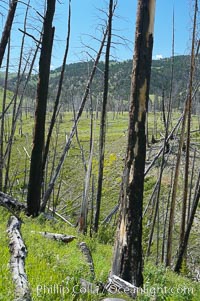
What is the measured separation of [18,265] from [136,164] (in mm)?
2154

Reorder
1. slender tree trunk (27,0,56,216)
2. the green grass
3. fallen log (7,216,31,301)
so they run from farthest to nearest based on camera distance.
Result: slender tree trunk (27,0,56,216), the green grass, fallen log (7,216,31,301)

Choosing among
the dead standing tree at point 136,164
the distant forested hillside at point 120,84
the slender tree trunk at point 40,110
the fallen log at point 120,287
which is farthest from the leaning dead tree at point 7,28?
the fallen log at point 120,287

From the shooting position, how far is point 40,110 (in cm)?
965

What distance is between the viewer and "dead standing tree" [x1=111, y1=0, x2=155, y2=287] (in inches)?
211

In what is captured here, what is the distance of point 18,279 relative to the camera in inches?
147

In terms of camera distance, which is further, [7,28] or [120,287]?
[7,28]

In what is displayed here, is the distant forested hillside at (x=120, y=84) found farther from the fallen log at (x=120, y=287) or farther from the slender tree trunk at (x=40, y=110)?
the fallen log at (x=120, y=287)

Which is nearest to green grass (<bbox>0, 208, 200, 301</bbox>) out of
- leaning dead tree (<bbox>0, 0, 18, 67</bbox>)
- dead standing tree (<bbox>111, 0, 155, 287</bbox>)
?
dead standing tree (<bbox>111, 0, 155, 287</bbox>)

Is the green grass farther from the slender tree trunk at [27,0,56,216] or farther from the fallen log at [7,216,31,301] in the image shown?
the slender tree trunk at [27,0,56,216]

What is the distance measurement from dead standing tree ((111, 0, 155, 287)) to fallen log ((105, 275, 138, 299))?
0.39m

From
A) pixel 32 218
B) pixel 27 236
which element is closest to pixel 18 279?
pixel 27 236

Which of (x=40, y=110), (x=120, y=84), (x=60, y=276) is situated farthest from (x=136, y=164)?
(x=120, y=84)

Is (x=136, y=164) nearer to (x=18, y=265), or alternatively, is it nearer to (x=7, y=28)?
(x=18, y=265)

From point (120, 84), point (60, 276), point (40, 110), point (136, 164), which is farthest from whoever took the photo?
point (120, 84)
